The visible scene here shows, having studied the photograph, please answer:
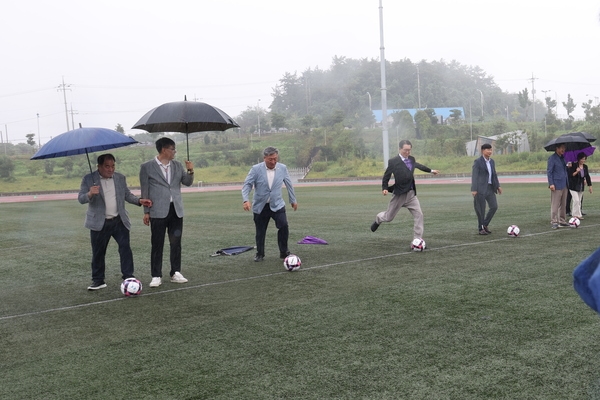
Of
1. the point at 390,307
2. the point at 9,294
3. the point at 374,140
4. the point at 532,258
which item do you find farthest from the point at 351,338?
the point at 374,140

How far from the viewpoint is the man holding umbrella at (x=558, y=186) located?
12305mm

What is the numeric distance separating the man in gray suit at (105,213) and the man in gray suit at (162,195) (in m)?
0.15

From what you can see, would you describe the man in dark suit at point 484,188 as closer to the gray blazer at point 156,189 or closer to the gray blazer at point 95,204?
the gray blazer at point 156,189

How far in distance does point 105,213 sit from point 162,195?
759mm

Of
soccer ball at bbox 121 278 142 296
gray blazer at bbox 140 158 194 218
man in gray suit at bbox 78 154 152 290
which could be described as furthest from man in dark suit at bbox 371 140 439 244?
soccer ball at bbox 121 278 142 296

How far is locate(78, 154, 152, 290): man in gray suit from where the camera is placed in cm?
806

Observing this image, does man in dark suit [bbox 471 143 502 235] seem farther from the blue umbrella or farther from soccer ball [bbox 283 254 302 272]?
the blue umbrella

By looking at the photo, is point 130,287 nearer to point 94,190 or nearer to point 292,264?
point 94,190

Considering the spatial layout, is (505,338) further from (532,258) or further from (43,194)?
(43,194)

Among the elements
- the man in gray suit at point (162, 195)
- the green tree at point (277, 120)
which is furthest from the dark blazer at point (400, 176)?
the green tree at point (277, 120)

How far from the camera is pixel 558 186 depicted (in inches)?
489

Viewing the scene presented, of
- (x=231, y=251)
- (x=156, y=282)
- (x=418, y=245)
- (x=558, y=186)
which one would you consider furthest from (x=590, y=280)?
(x=558, y=186)

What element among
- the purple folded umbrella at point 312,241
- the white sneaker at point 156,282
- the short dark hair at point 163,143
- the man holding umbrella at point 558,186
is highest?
the short dark hair at point 163,143

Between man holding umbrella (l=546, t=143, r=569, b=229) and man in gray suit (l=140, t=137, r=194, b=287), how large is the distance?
24.7ft
